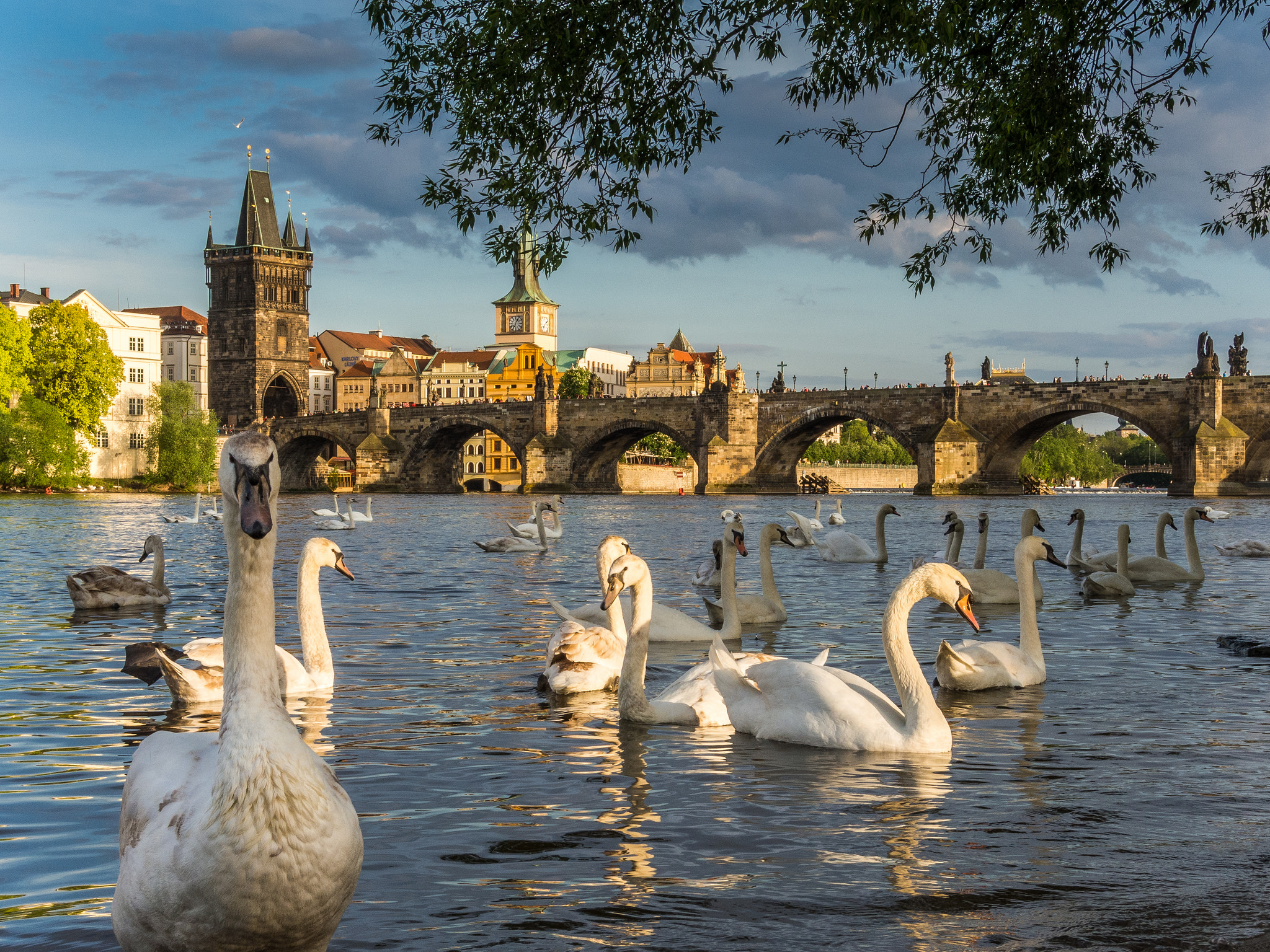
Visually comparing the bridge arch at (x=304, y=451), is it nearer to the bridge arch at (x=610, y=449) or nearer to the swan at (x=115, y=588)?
the bridge arch at (x=610, y=449)

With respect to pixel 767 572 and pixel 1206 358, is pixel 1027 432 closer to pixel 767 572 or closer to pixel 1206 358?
pixel 1206 358

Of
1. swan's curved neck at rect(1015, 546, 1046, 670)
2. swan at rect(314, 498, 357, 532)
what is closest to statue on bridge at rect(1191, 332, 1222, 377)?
swan at rect(314, 498, 357, 532)

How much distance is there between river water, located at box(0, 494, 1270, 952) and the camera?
4.07 m

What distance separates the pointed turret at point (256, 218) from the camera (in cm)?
13062

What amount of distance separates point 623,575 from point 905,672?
5.75 ft

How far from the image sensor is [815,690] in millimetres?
6480

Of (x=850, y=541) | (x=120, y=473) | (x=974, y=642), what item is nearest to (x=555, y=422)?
(x=120, y=473)

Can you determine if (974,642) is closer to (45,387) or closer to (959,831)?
(959,831)

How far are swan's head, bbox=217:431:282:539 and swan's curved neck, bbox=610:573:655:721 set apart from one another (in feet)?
13.2

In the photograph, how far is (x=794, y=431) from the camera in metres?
78.0

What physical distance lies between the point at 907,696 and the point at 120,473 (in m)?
77.5

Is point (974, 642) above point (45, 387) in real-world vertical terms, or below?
below

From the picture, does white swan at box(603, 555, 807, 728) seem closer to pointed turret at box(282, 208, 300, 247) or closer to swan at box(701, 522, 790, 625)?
swan at box(701, 522, 790, 625)

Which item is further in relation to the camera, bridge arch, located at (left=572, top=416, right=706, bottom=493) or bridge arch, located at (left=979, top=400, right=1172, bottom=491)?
bridge arch, located at (left=572, top=416, right=706, bottom=493)
